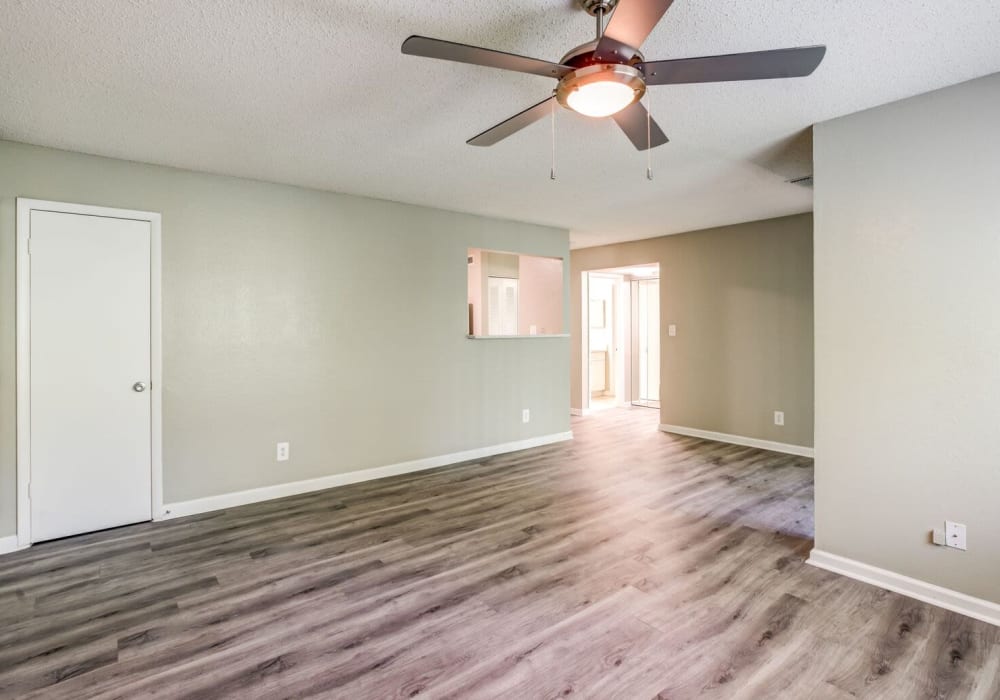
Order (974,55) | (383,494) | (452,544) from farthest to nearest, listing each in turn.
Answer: (383,494), (452,544), (974,55)

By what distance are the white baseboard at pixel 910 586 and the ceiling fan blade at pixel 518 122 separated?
2.73 m

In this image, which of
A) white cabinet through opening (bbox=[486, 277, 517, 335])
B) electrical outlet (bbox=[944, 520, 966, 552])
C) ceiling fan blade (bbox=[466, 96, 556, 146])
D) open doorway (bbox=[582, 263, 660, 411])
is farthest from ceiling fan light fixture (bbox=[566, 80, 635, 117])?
open doorway (bbox=[582, 263, 660, 411])

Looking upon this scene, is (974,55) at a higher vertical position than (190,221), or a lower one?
higher

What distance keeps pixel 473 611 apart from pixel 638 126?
2266 mm

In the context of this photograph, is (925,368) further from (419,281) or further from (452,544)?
(419,281)

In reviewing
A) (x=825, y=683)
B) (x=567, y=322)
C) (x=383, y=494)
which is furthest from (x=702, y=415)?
(x=825, y=683)

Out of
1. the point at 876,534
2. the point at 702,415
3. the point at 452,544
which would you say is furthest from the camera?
the point at 702,415

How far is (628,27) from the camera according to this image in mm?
1480

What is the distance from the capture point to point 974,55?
2.10 metres

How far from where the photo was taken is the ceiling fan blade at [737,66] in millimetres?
1558

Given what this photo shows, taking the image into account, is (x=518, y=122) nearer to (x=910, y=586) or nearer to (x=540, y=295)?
(x=910, y=586)

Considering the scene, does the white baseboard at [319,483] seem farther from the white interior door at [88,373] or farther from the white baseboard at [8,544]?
the white baseboard at [8,544]

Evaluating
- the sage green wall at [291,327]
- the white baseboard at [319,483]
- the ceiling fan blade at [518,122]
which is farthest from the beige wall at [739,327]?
the ceiling fan blade at [518,122]

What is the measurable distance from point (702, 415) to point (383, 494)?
3.87 m
